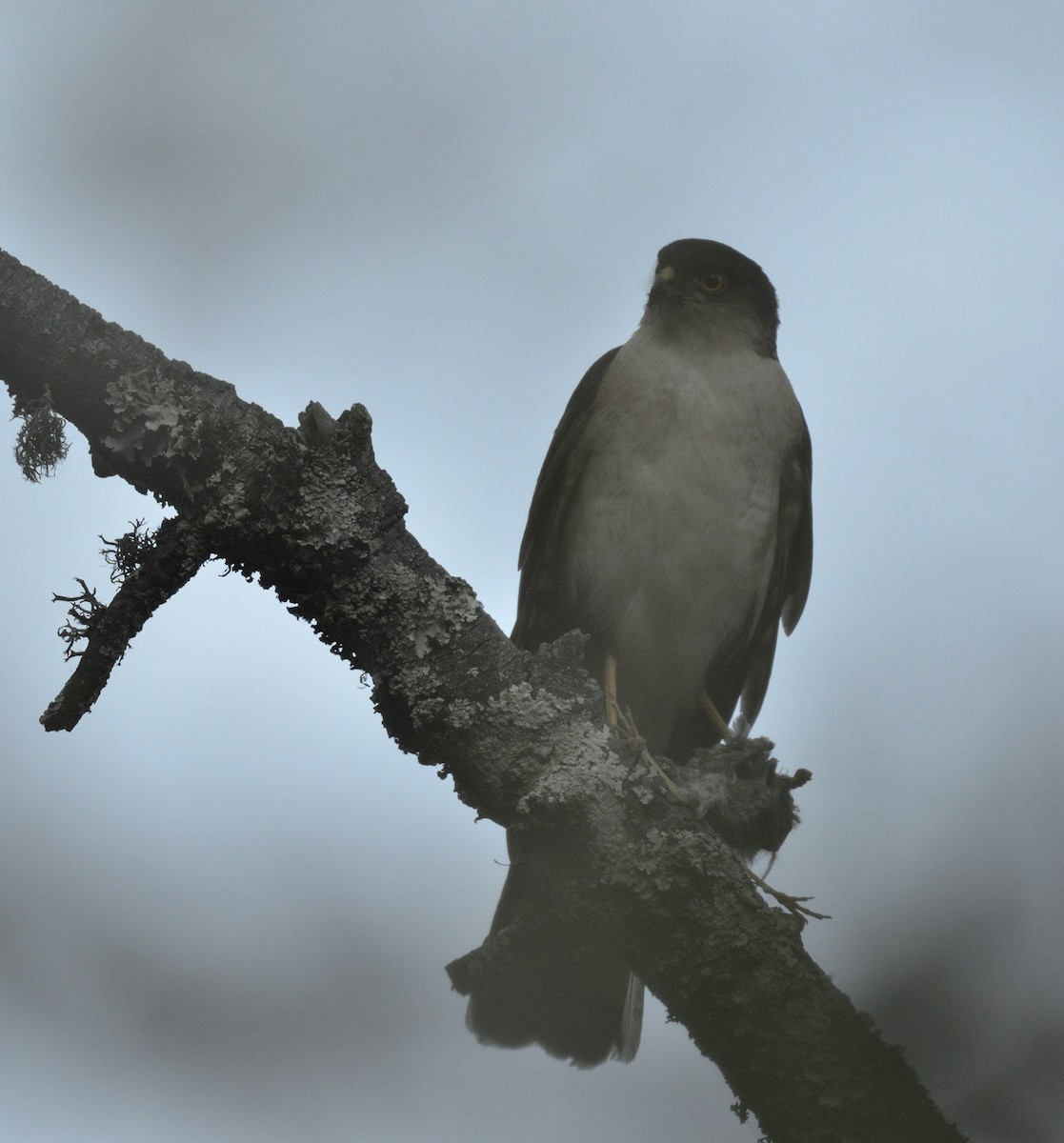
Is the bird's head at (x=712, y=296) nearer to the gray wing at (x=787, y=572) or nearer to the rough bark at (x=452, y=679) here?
the gray wing at (x=787, y=572)

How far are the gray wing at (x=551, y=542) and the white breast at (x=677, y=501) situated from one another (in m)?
0.05

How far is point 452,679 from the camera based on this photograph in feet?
8.36

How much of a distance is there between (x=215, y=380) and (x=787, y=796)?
5.73ft

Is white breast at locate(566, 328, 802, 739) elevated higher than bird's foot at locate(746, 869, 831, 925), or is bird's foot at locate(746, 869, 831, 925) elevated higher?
white breast at locate(566, 328, 802, 739)

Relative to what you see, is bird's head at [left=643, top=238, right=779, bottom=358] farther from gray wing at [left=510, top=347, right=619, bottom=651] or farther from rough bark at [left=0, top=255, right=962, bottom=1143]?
rough bark at [left=0, top=255, right=962, bottom=1143]

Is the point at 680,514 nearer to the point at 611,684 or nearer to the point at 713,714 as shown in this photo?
the point at 611,684

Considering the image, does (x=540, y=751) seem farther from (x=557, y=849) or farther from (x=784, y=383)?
(x=784, y=383)

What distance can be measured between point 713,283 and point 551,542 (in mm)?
1278

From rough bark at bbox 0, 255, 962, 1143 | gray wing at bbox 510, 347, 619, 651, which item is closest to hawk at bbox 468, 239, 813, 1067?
gray wing at bbox 510, 347, 619, 651

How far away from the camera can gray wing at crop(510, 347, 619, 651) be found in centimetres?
434

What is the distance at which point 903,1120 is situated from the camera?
207 cm

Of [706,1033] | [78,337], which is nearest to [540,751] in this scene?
[706,1033]

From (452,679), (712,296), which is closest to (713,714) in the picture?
(712,296)

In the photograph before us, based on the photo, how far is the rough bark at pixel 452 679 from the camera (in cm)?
232
